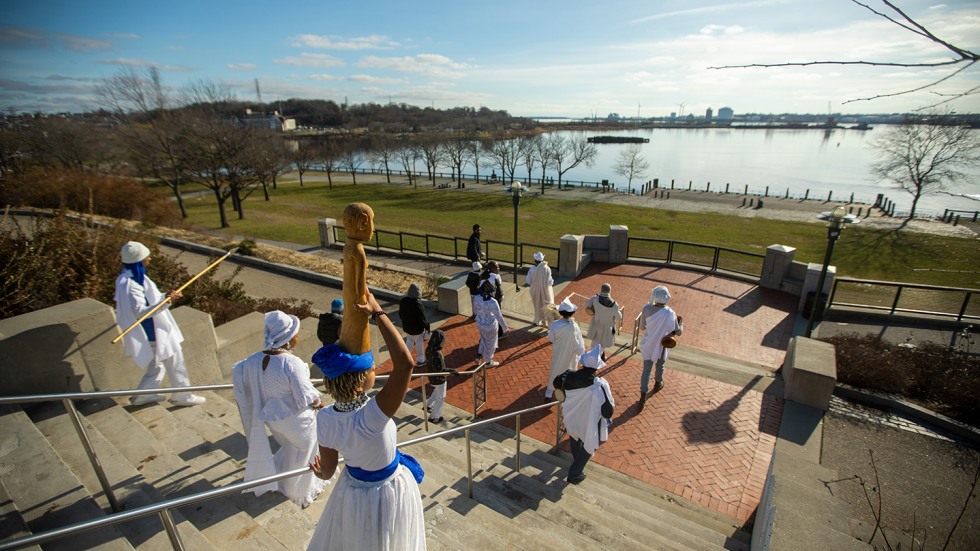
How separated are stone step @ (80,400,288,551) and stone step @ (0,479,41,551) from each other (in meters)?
1.03

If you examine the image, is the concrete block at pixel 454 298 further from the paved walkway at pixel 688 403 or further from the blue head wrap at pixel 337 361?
the blue head wrap at pixel 337 361

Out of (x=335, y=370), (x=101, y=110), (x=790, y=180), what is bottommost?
(x=790, y=180)

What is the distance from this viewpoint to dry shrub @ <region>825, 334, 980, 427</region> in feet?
22.9

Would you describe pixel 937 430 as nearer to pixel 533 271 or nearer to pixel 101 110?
pixel 533 271

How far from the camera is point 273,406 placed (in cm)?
397

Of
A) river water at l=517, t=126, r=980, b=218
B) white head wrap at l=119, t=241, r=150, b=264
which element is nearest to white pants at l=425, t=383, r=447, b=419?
white head wrap at l=119, t=241, r=150, b=264

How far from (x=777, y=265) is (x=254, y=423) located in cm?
1414

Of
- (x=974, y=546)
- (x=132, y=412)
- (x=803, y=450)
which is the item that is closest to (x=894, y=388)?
(x=803, y=450)

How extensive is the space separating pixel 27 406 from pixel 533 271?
844 cm

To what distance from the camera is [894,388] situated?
7.58 metres

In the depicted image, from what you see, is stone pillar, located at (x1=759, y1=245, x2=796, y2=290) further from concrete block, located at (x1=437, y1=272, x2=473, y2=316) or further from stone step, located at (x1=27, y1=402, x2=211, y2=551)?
stone step, located at (x1=27, y1=402, x2=211, y2=551)

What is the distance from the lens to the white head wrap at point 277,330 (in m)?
3.92

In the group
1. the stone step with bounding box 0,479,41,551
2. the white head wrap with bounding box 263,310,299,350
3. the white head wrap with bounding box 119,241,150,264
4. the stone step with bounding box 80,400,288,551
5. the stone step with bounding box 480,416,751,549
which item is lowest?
the stone step with bounding box 480,416,751,549

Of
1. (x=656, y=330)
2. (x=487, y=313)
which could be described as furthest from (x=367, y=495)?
(x=656, y=330)
